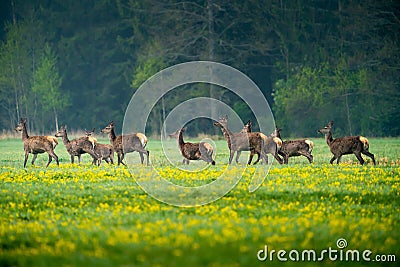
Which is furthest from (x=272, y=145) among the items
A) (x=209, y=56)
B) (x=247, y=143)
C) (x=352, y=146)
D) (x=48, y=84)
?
(x=48, y=84)

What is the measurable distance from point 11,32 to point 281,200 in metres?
60.4

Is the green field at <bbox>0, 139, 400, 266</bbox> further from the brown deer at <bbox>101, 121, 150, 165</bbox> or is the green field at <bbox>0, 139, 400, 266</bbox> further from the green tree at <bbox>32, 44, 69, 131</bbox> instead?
the green tree at <bbox>32, 44, 69, 131</bbox>

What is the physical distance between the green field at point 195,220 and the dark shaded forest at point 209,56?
3695 cm

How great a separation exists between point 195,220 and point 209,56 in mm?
47599

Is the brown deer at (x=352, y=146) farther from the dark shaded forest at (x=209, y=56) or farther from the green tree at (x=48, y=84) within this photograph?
the green tree at (x=48, y=84)

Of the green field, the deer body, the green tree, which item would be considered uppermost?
the green tree

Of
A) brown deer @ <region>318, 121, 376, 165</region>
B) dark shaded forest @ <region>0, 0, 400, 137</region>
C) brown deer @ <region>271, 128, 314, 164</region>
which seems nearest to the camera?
brown deer @ <region>318, 121, 376, 165</region>

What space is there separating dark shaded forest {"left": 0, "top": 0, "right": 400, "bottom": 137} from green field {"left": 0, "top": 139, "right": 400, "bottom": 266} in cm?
3695

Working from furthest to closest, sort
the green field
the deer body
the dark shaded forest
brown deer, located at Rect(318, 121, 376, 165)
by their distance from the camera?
1. the dark shaded forest
2. the deer body
3. brown deer, located at Rect(318, 121, 376, 165)
4. the green field

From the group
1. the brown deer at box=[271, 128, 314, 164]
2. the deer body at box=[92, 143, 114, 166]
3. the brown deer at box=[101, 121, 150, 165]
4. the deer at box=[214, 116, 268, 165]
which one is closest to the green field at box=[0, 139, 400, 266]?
the deer at box=[214, 116, 268, 165]

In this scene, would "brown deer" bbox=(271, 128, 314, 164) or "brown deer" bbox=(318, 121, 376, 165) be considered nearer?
"brown deer" bbox=(318, 121, 376, 165)

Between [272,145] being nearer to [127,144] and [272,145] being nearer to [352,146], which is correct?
[352,146]

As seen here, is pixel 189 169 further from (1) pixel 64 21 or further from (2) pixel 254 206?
(1) pixel 64 21

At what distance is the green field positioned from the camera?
11.5 metres
